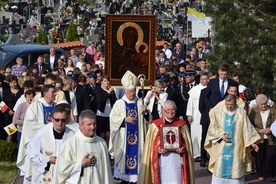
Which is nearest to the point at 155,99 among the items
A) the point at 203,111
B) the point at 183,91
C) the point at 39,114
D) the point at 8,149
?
the point at 203,111

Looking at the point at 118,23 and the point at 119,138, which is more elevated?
the point at 118,23

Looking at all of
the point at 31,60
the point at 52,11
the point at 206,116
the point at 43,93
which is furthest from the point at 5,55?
the point at 52,11

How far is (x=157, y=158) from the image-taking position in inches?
496

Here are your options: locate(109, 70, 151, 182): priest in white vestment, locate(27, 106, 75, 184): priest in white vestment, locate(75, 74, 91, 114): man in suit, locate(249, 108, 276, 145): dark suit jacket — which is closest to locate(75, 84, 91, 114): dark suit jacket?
locate(75, 74, 91, 114): man in suit

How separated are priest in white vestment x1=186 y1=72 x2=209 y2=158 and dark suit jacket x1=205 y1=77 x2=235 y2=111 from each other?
3.84 ft

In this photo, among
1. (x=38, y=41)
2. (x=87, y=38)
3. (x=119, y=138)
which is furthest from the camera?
(x=87, y=38)

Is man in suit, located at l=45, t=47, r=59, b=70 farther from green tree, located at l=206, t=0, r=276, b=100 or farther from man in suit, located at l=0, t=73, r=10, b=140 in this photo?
green tree, located at l=206, t=0, r=276, b=100

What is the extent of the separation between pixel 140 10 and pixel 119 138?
3485cm

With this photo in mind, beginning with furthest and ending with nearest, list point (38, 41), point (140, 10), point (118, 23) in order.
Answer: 1. point (140, 10)
2. point (38, 41)
3. point (118, 23)

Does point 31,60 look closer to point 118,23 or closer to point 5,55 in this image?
point 5,55

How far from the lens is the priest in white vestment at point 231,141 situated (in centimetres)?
1373

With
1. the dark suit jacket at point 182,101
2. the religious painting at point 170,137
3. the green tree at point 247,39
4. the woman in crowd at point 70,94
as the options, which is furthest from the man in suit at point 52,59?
the religious painting at point 170,137

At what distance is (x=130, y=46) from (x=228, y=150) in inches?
166

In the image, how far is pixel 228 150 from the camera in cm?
1390
